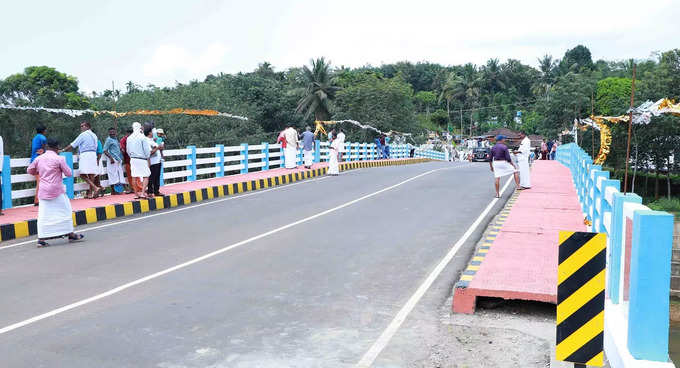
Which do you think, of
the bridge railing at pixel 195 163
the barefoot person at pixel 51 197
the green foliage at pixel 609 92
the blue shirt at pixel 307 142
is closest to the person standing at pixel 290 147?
the blue shirt at pixel 307 142

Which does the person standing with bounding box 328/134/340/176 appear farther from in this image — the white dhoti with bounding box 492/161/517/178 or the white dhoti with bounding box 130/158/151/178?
the white dhoti with bounding box 130/158/151/178

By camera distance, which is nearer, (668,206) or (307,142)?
(307,142)

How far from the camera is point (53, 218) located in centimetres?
981

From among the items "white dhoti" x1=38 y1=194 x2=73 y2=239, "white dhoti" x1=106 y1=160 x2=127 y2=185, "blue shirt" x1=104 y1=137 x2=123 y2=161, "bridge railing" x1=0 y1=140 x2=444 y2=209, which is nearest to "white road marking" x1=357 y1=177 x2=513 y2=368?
"white dhoti" x1=38 y1=194 x2=73 y2=239

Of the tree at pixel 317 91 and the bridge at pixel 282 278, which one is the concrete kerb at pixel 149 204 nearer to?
the bridge at pixel 282 278

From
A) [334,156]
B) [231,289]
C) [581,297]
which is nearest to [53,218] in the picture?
[231,289]

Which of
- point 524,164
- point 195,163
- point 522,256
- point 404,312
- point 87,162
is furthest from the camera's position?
point 195,163

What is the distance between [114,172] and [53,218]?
5857 millimetres

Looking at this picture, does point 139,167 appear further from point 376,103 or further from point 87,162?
point 376,103

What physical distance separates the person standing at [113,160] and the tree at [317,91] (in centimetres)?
5065

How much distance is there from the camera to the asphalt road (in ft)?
16.5

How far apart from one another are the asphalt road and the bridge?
2 centimetres

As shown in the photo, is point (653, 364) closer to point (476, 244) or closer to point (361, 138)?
point (476, 244)

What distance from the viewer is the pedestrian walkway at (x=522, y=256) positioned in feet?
20.5
